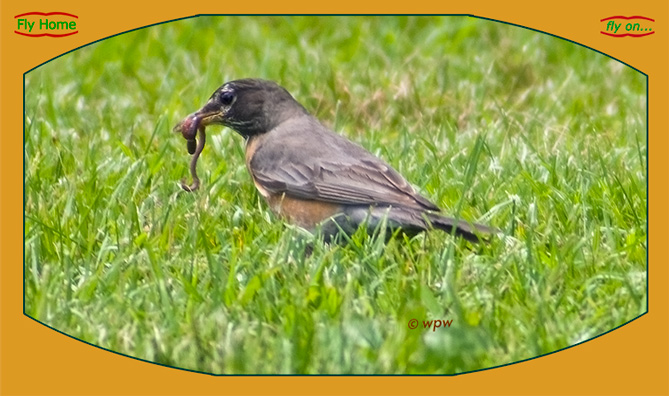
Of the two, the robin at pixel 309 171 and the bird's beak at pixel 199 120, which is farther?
the bird's beak at pixel 199 120

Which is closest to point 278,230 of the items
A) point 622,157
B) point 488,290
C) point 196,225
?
point 196,225

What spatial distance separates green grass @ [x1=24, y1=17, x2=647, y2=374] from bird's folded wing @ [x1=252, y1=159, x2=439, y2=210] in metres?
0.21

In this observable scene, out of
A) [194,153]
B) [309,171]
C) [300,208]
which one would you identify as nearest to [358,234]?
[300,208]

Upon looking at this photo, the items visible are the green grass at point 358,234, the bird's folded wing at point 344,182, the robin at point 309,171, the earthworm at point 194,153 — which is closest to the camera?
the green grass at point 358,234

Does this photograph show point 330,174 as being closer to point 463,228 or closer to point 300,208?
point 300,208

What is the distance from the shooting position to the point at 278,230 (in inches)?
243

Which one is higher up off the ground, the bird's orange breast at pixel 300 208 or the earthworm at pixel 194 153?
the earthworm at pixel 194 153

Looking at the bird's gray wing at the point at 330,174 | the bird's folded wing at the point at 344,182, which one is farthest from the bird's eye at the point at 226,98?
the bird's folded wing at the point at 344,182

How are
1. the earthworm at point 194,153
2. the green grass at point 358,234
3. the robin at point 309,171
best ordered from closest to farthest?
the green grass at point 358,234
the robin at point 309,171
the earthworm at point 194,153

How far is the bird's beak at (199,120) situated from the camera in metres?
7.12

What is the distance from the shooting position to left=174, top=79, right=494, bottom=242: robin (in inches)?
243

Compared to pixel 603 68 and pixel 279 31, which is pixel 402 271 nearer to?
pixel 603 68

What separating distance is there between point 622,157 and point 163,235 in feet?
8.86

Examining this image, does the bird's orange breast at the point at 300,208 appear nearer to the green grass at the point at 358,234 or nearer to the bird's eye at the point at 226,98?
the green grass at the point at 358,234
